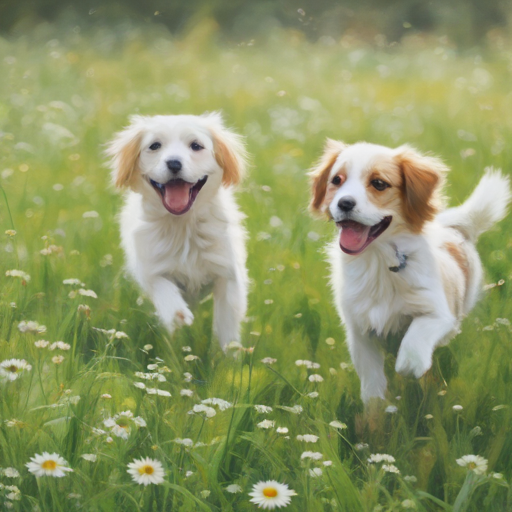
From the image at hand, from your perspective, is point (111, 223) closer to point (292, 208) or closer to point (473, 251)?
point (292, 208)

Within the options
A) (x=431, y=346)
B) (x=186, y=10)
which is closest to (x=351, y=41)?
(x=186, y=10)

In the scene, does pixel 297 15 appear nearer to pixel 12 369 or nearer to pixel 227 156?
pixel 227 156

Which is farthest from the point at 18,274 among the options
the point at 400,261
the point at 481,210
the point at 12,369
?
the point at 481,210

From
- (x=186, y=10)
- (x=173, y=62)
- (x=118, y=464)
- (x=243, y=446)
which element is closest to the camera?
(x=118, y=464)

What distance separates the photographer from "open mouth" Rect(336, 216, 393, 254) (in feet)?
9.71

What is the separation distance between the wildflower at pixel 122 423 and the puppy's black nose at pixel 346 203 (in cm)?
115

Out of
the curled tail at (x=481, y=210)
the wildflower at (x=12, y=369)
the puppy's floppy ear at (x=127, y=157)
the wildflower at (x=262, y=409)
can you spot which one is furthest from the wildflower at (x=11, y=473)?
the curled tail at (x=481, y=210)

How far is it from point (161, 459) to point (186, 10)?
3.81 m

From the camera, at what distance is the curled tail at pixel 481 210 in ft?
12.5

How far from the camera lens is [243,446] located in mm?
2365

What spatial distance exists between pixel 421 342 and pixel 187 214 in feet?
5.03

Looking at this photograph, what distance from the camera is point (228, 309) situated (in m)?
3.73

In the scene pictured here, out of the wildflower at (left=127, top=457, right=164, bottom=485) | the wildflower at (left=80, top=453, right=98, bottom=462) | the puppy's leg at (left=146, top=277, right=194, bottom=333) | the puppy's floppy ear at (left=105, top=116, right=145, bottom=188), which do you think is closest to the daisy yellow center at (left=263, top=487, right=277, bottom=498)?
the wildflower at (left=127, top=457, right=164, bottom=485)

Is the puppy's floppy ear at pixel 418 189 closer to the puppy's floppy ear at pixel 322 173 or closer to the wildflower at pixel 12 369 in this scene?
the puppy's floppy ear at pixel 322 173
